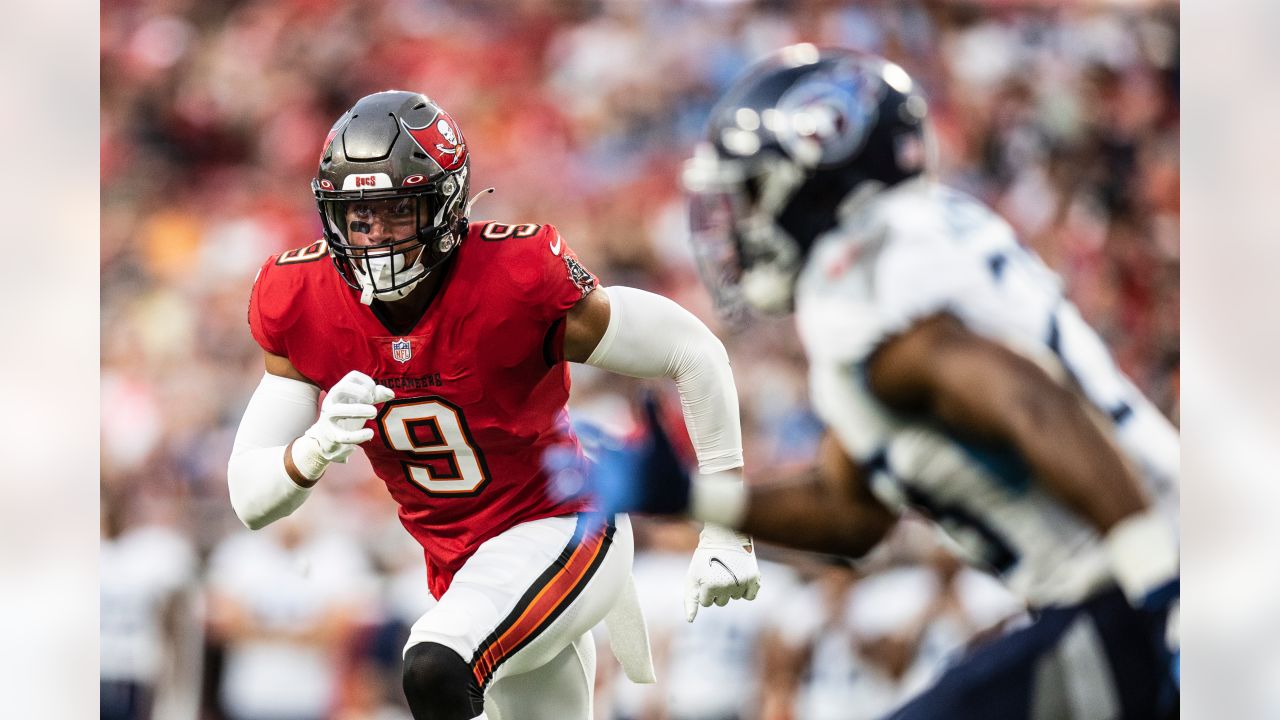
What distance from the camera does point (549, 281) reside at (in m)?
2.64

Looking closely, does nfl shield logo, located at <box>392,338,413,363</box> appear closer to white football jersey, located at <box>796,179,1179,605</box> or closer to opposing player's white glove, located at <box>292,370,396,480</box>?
opposing player's white glove, located at <box>292,370,396,480</box>

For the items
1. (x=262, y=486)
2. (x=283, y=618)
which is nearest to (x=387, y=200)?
(x=262, y=486)

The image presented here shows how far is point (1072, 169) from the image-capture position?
418cm

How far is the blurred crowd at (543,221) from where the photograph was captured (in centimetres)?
381

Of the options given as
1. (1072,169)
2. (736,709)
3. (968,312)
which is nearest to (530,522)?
(968,312)

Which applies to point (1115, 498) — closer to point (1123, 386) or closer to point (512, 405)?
point (1123, 386)

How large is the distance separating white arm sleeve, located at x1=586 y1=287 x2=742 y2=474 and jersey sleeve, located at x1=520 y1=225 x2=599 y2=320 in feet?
0.32

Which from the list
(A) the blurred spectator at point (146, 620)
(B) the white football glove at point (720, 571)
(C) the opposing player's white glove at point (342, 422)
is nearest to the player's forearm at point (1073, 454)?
(B) the white football glove at point (720, 571)

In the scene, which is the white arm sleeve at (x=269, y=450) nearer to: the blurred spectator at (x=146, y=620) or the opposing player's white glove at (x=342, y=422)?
the opposing player's white glove at (x=342, y=422)

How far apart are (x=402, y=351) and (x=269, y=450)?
32 cm

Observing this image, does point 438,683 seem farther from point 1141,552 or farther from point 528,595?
point 1141,552

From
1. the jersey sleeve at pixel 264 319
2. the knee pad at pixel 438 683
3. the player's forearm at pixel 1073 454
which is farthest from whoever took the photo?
the jersey sleeve at pixel 264 319
